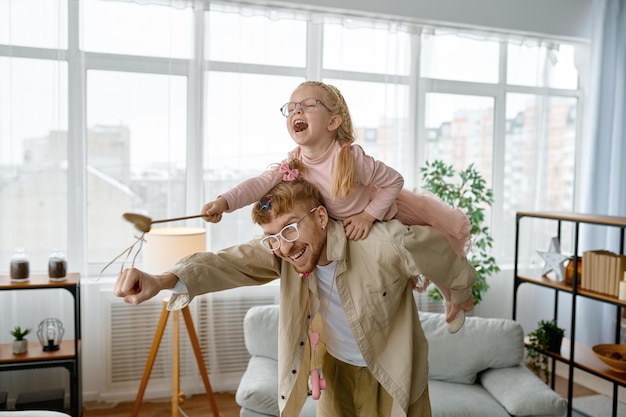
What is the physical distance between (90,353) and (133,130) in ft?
4.99

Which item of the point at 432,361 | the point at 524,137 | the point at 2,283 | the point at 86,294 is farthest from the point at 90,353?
the point at 524,137

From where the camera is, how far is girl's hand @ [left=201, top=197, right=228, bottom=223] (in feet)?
4.00

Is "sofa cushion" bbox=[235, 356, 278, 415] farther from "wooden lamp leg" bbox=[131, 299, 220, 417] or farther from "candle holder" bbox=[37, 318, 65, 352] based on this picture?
"candle holder" bbox=[37, 318, 65, 352]

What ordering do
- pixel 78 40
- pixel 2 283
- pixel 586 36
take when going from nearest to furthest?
pixel 2 283, pixel 78 40, pixel 586 36

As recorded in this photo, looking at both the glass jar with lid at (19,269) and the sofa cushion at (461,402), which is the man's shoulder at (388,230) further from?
the glass jar with lid at (19,269)

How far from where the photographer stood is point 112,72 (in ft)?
11.8

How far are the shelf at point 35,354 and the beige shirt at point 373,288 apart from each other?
6.72ft

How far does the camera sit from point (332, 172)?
1.39 m

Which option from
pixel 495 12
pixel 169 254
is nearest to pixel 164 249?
pixel 169 254

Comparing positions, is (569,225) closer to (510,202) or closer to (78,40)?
(510,202)

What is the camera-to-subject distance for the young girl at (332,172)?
1337mm

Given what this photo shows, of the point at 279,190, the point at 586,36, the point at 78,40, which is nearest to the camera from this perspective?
the point at 279,190

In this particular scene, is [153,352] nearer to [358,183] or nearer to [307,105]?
[358,183]

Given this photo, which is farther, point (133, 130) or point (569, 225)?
point (569, 225)
